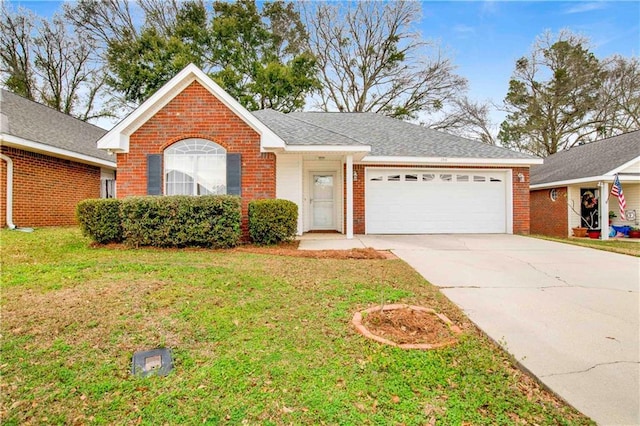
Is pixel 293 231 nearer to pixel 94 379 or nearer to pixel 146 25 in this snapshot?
pixel 94 379

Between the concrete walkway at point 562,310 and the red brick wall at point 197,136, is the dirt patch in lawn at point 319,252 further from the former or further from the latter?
the red brick wall at point 197,136

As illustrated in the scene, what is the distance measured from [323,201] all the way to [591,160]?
1375cm

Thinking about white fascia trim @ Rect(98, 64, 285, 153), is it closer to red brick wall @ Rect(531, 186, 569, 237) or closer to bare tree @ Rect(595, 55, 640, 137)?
red brick wall @ Rect(531, 186, 569, 237)

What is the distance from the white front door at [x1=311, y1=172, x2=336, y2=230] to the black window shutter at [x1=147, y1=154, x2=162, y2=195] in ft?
17.2

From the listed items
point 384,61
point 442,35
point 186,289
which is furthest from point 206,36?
point 186,289

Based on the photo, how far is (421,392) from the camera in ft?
7.67

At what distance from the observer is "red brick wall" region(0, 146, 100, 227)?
9.98 metres

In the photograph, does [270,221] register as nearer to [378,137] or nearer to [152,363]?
[152,363]

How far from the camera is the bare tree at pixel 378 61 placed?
23969mm

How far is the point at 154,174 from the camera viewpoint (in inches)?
358

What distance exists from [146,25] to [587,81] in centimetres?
3335

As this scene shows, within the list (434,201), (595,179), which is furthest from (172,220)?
(595,179)

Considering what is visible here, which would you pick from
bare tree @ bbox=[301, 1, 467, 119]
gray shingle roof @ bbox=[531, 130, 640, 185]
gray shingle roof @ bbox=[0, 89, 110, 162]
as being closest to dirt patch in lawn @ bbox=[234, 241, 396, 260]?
gray shingle roof @ bbox=[0, 89, 110, 162]

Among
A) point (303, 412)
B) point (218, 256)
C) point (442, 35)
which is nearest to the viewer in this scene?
point (303, 412)
